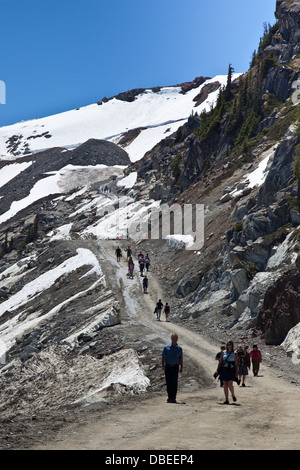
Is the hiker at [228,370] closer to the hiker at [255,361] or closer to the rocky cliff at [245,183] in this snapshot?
the hiker at [255,361]

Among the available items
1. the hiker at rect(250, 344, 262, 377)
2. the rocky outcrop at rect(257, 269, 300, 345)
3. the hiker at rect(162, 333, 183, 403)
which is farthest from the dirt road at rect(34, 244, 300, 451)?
the rocky outcrop at rect(257, 269, 300, 345)

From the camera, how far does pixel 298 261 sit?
80.4ft

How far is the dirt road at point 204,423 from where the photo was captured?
348 inches

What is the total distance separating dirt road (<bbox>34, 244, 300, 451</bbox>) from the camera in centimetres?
883

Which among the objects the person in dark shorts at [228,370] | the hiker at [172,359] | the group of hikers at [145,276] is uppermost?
the hiker at [172,359]

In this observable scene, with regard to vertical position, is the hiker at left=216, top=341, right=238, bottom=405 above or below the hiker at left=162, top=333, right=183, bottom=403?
below

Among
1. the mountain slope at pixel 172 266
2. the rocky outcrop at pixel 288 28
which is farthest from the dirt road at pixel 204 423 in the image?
the rocky outcrop at pixel 288 28

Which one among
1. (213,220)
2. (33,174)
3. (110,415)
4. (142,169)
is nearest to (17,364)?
(110,415)

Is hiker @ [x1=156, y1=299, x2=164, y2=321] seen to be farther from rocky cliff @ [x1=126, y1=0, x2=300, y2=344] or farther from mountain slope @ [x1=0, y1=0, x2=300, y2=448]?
rocky cliff @ [x1=126, y1=0, x2=300, y2=344]

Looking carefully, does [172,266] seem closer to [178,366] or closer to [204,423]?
[178,366]

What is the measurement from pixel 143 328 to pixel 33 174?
122m

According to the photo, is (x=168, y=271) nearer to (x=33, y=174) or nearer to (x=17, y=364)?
(x=17, y=364)

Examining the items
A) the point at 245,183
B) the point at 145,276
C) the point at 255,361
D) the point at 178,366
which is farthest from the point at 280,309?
the point at 245,183

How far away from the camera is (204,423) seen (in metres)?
10.6
